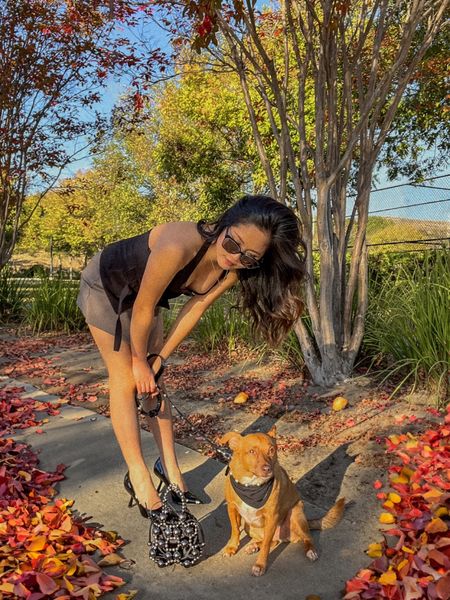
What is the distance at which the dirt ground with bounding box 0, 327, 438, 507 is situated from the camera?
3.13 meters

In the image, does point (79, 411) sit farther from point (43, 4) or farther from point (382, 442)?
point (43, 4)

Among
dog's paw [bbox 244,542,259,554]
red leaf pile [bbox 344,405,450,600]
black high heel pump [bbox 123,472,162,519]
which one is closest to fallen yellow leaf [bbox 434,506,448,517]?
red leaf pile [bbox 344,405,450,600]

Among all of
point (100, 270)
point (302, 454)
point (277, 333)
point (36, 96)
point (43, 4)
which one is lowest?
point (302, 454)

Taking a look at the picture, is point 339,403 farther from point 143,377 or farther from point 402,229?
point 402,229

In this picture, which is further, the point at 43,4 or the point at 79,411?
the point at 43,4

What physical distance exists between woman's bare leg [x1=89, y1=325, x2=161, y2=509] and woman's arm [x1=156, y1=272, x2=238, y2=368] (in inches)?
8.6

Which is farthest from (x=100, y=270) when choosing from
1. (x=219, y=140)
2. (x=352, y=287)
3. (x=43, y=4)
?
(x=219, y=140)

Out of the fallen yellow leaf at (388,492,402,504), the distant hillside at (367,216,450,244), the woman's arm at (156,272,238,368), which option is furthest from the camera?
the distant hillside at (367,216,450,244)

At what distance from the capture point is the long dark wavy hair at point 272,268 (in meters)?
2.15

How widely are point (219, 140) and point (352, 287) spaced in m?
12.9

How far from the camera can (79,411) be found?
430 cm

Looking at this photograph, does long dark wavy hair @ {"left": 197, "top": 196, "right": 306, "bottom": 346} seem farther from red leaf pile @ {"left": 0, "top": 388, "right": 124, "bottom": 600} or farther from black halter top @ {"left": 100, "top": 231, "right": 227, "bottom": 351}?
red leaf pile @ {"left": 0, "top": 388, "right": 124, "bottom": 600}

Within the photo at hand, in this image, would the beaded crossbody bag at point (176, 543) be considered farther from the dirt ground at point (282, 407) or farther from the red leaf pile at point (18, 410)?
the red leaf pile at point (18, 410)

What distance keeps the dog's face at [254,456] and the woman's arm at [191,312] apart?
61 cm
